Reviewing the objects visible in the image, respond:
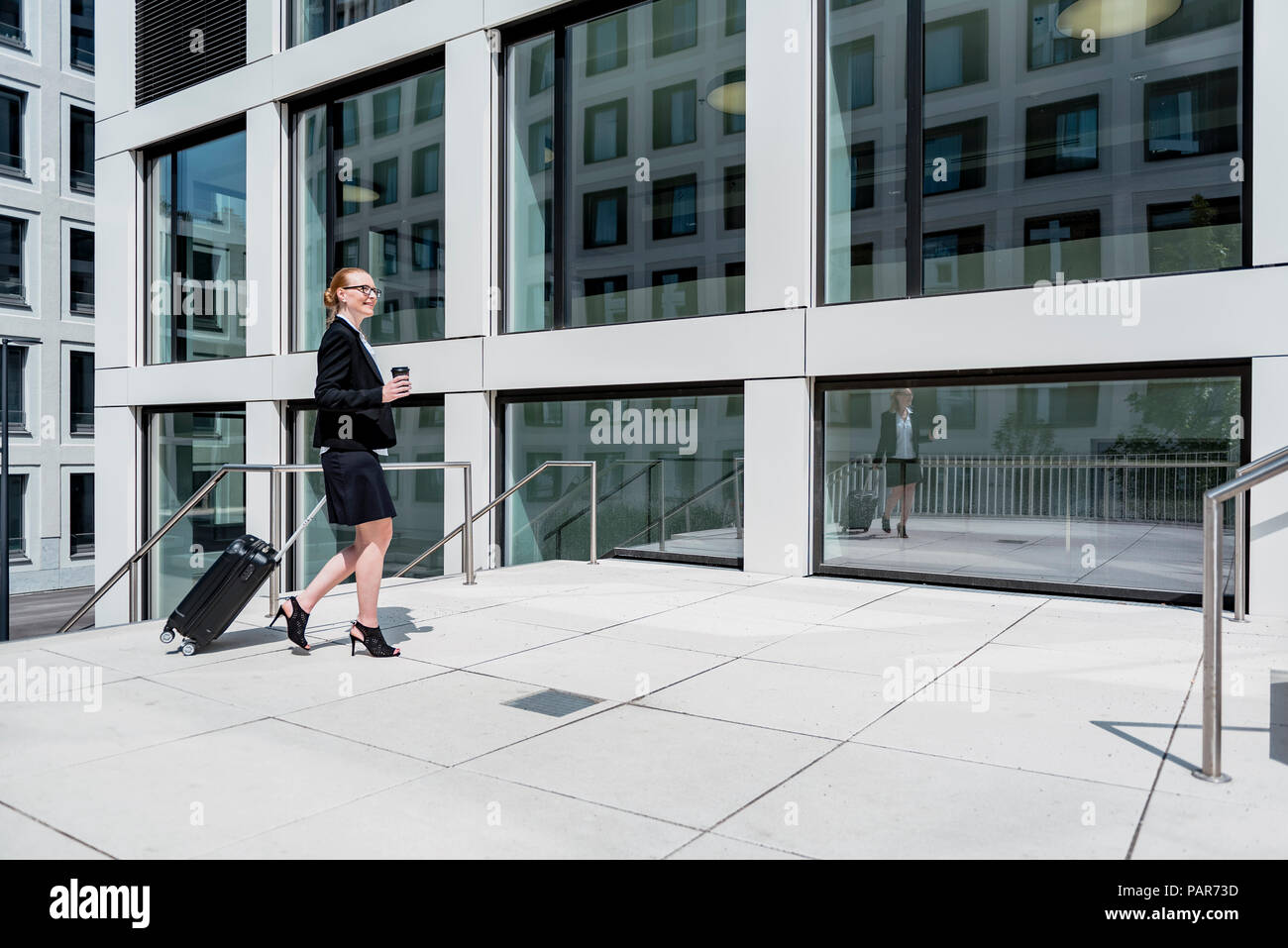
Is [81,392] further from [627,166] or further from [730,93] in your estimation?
[730,93]

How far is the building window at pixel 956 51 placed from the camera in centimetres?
838

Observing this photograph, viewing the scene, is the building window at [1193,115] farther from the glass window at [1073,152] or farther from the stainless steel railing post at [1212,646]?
the stainless steel railing post at [1212,646]

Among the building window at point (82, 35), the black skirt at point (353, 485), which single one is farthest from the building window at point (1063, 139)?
the building window at point (82, 35)

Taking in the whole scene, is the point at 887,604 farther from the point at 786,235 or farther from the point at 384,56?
the point at 384,56

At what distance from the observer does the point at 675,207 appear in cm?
1027

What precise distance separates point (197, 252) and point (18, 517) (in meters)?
18.4

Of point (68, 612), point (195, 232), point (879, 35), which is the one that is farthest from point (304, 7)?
point (68, 612)

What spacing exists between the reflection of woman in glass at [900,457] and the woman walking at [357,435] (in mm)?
4827

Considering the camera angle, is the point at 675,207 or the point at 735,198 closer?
the point at 735,198

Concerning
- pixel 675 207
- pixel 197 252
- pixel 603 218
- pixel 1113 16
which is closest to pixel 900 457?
pixel 675 207

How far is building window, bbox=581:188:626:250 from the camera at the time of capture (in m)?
10.5

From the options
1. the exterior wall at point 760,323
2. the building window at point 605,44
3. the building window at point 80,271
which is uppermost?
the building window at point 80,271

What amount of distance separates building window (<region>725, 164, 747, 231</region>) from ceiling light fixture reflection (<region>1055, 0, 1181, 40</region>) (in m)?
3.23
